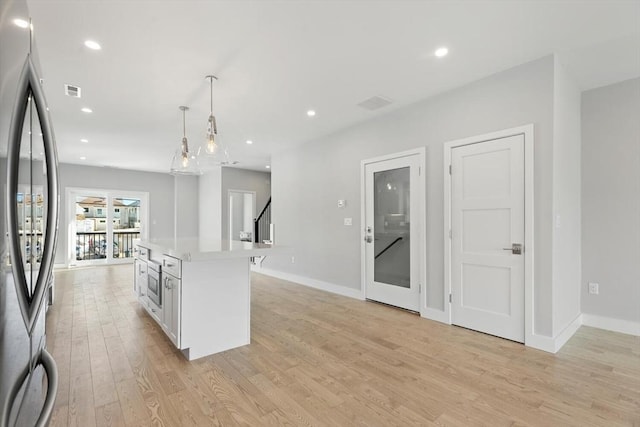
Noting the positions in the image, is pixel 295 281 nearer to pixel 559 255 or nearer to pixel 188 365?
pixel 188 365

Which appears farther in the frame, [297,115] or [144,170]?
[144,170]

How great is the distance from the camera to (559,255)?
289 cm

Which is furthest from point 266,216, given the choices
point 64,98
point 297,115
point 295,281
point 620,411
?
point 620,411

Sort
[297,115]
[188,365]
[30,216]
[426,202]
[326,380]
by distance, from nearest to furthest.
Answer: [30,216]
[326,380]
[188,365]
[426,202]
[297,115]

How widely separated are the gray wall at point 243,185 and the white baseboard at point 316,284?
7.50 ft

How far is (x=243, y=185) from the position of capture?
863cm

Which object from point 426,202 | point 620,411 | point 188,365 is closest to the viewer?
point 620,411

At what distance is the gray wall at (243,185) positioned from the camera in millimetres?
8312

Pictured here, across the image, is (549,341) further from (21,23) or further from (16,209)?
(21,23)

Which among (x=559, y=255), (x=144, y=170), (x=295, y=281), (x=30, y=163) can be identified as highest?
(x=144, y=170)

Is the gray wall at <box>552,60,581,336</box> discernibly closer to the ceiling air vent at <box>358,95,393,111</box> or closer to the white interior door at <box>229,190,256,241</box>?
the ceiling air vent at <box>358,95,393,111</box>

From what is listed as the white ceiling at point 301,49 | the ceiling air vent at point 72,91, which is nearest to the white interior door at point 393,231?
the white ceiling at point 301,49

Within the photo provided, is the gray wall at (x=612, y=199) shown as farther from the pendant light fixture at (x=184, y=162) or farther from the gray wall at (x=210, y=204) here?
the gray wall at (x=210, y=204)

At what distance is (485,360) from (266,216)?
676cm
